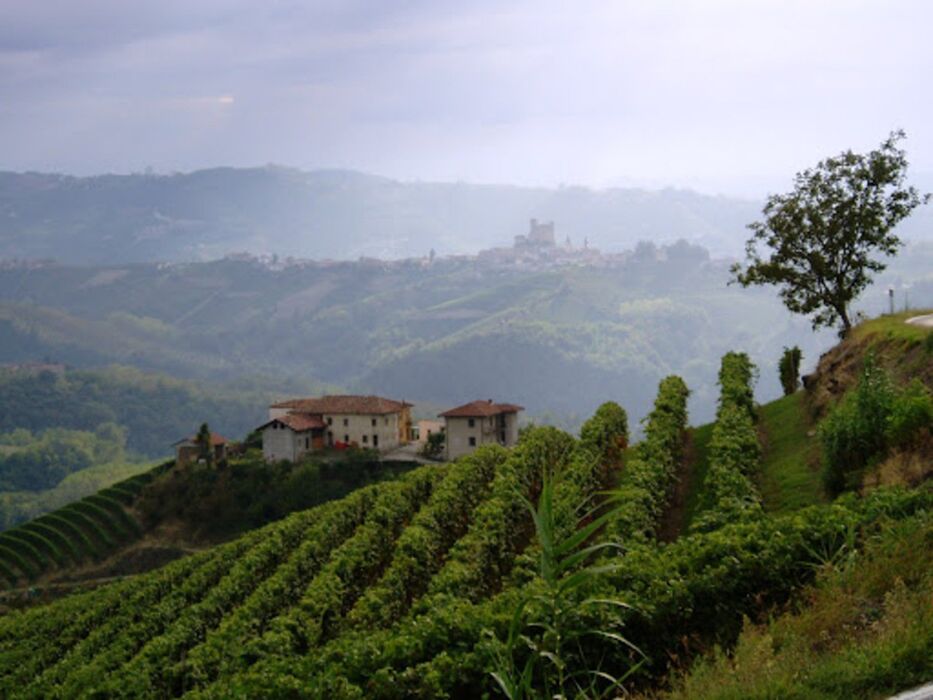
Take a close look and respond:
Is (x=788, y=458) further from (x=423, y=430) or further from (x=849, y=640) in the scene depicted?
(x=423, y=430)

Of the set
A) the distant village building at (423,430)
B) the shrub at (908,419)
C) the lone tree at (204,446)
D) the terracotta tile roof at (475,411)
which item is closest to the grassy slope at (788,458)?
the shrub at (908,419)

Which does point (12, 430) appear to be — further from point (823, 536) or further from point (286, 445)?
point (823, 536)

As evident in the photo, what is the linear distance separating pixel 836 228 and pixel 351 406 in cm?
5025

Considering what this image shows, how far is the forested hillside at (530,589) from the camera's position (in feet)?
25.4

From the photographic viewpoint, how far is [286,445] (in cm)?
7381

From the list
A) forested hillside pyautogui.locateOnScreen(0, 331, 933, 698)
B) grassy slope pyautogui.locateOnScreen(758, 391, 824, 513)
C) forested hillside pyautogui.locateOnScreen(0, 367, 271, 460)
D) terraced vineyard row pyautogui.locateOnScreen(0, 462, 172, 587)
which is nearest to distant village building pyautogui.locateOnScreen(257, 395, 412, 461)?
terraced vineyard row pyautogui.locateOnScreen(0, 462, 172, 587)

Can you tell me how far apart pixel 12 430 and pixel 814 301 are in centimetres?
18654

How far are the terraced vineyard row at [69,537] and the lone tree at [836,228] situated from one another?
158 ft

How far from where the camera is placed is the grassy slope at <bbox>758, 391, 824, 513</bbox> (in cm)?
1722

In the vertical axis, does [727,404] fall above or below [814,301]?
below

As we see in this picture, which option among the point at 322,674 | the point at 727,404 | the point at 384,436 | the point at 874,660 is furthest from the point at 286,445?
the point at 874,660

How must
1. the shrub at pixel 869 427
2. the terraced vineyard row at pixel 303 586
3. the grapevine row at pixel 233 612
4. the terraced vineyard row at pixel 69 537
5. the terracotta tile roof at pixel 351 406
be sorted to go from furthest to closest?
the terracotta tile roof at pixel 351 406 → the terraced vineyard row at pixel 69 537 → the grapevine row at pixel 233 612 → the terraced vineyard row at pixel 303 586 → the shrub at pixel 869 427

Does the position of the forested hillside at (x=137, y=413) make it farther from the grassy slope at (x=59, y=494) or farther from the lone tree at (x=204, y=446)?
the lone tree at (x=204, y=446)

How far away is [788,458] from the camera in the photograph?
21031 millimetres
